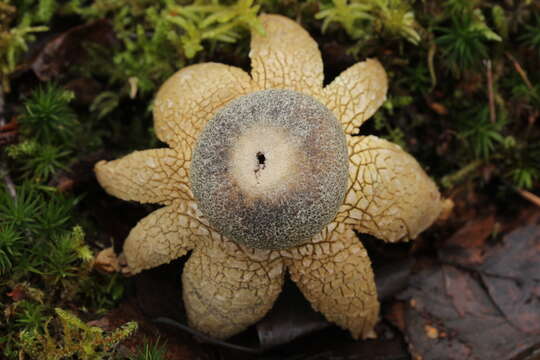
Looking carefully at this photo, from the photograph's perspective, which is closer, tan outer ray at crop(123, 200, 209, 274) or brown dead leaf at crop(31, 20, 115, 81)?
tan outer ray at crop(123, 200, 209, 274)

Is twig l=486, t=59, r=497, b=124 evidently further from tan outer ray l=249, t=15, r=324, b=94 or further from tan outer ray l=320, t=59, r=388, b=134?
tan outer ray l=249, t=15, r=324, b=94

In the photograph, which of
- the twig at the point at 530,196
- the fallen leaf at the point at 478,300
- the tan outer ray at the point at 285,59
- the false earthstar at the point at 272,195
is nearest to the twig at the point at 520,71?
the twig at the point at 530,196

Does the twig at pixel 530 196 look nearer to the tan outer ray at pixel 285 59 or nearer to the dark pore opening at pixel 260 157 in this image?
the tan outer ray at pixel 285 59

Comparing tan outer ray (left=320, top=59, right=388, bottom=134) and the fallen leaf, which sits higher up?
tan outer ray (left=320, top=59, right=388, bottom=134)

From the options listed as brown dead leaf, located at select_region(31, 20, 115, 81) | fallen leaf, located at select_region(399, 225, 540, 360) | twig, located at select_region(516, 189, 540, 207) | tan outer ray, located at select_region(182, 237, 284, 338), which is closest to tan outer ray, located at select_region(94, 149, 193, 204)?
tan outer ray, located at select_region(182, 237, 284, 338)

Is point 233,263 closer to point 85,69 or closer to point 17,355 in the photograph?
point 17,355

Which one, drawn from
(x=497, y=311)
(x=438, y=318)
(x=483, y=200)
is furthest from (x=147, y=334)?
(x=483, y=200)

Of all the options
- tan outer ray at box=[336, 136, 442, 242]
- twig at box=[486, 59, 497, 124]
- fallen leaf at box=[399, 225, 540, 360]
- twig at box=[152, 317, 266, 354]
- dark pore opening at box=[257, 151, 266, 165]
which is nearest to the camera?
dark pore opening at box=[257, 151, 266, 165]

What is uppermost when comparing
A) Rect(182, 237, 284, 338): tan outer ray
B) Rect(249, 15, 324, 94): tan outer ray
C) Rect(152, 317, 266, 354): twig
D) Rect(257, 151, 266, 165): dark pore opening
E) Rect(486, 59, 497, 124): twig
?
Rect(249, 15, 324, 94): tan outer ray
